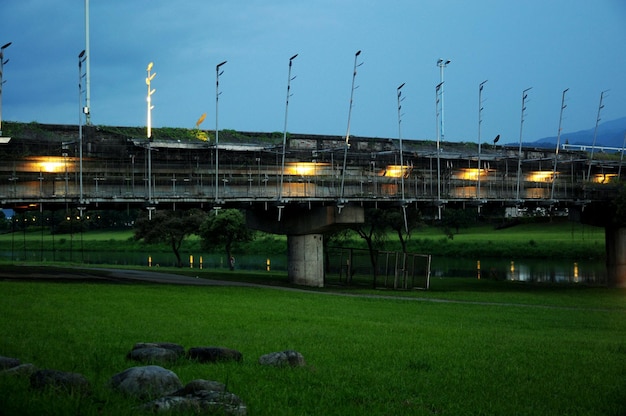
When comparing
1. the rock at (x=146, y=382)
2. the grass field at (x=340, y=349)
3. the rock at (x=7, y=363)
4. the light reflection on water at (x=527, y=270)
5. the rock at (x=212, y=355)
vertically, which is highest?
the rock at (x=7, y=363)

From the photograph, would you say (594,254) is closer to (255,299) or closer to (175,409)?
(255,299)

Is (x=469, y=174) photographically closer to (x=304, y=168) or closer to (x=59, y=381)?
(x=304, y=168)

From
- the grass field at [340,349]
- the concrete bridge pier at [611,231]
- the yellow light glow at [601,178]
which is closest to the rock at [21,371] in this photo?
the grass field at [340,349]

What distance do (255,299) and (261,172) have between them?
2120 centimetres

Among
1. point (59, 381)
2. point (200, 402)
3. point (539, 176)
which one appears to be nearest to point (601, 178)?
point (539, 176)

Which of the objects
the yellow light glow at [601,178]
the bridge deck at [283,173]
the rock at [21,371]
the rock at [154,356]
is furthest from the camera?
the yellow light glow at [601,178]

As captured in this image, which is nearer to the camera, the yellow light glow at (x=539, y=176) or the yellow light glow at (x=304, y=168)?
the yellow light glow at (x=304, y=168)

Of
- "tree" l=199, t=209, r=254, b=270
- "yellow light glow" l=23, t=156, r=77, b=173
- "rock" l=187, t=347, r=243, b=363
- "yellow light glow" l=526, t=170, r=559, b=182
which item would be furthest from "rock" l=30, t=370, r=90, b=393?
"tree" l=199, t=209, r=254, b=270

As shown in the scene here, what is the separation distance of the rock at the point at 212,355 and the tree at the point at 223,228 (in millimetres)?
68548

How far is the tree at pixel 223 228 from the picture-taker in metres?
87.4

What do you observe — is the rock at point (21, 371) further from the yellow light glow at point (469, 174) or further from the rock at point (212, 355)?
the yellow light glow at point (469, 174)

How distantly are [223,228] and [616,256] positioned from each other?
128ft

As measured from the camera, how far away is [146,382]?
13344mm

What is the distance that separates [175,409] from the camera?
1188 centimetres
